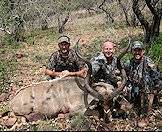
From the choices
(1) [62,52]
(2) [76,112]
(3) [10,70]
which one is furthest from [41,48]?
(2) [76,112]

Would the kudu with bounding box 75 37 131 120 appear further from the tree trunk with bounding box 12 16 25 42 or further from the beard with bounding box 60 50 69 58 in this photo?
the tree trunk with bounding box 12 16 25 42

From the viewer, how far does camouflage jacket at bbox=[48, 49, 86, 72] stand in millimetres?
9516

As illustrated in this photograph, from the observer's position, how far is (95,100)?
782cm

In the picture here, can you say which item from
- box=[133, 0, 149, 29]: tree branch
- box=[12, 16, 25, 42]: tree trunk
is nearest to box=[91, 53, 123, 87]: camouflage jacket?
box=[133, 0, 149, 29]: tree branch

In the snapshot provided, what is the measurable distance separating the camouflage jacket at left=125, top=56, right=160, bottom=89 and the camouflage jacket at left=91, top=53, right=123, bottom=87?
28cm

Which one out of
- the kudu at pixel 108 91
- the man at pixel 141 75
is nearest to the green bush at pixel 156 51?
the man at pixel 141 75

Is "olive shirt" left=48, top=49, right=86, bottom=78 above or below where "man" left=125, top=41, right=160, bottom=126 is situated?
above

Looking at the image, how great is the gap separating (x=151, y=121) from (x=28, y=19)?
19.3 metres

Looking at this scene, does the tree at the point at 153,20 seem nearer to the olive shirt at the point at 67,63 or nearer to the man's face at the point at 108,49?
the olive shirt at the point at 67,63

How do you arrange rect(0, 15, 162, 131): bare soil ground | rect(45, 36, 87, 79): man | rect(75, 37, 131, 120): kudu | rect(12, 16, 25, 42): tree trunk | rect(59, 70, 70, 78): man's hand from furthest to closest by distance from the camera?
1. rect(12, 16, 25, 42): tree trunk
2. rect(0, 15, 162, 131): bare soil ground
3. rect(45, 36, 87, 79): man
4. rect(59, 70, 70, 78): man's hand
5. rect(75, 37, 131, 120): kudu

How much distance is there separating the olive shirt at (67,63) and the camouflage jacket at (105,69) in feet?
3.19

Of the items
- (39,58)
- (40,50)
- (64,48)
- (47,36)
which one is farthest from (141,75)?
(47,36)

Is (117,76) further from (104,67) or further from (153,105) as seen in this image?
(153,105)

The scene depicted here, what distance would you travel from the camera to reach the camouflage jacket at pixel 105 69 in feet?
27.8
